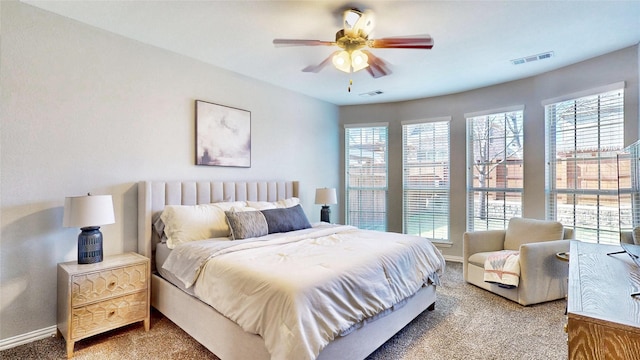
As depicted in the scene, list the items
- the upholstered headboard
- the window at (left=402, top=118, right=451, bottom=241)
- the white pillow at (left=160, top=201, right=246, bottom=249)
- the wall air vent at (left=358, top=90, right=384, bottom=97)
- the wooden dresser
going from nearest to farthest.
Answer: the wooden dresser → the white pillow at (left=160, top=201, right=246, bottom=249) → the upholstered headboard → the wall air vent at (left=358, top=90, right=384, bottom=97) → the window at (left=402, top=118, right=451, bottom=241)

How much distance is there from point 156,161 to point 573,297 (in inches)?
136

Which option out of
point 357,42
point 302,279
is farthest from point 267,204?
point 357,42

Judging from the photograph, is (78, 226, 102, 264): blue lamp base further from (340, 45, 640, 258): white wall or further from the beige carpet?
(340, 45, 640, 258): white wall

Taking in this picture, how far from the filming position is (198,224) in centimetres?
293

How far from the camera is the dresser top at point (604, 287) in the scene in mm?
987

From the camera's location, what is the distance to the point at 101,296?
7.69 ft

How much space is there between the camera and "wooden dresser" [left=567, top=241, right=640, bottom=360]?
91 cm

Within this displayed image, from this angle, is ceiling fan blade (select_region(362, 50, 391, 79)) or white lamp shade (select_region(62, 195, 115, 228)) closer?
white lamp shade (select_region(62, 195, 115, 228))

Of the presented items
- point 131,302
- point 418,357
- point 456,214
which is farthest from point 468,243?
point 131,302

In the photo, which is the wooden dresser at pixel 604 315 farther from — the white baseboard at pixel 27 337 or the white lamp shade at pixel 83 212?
the white baseboard at pixel 27 337

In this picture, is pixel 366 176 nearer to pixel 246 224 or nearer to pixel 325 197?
pixel 325 197

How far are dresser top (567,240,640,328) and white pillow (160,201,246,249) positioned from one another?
277 cm

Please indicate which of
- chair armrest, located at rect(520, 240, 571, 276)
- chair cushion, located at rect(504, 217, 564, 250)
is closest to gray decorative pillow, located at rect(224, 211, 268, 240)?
chair armrest, located at rect(520, 240, 571, 276)

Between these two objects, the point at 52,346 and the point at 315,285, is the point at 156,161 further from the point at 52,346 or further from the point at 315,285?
the point at 315,285
